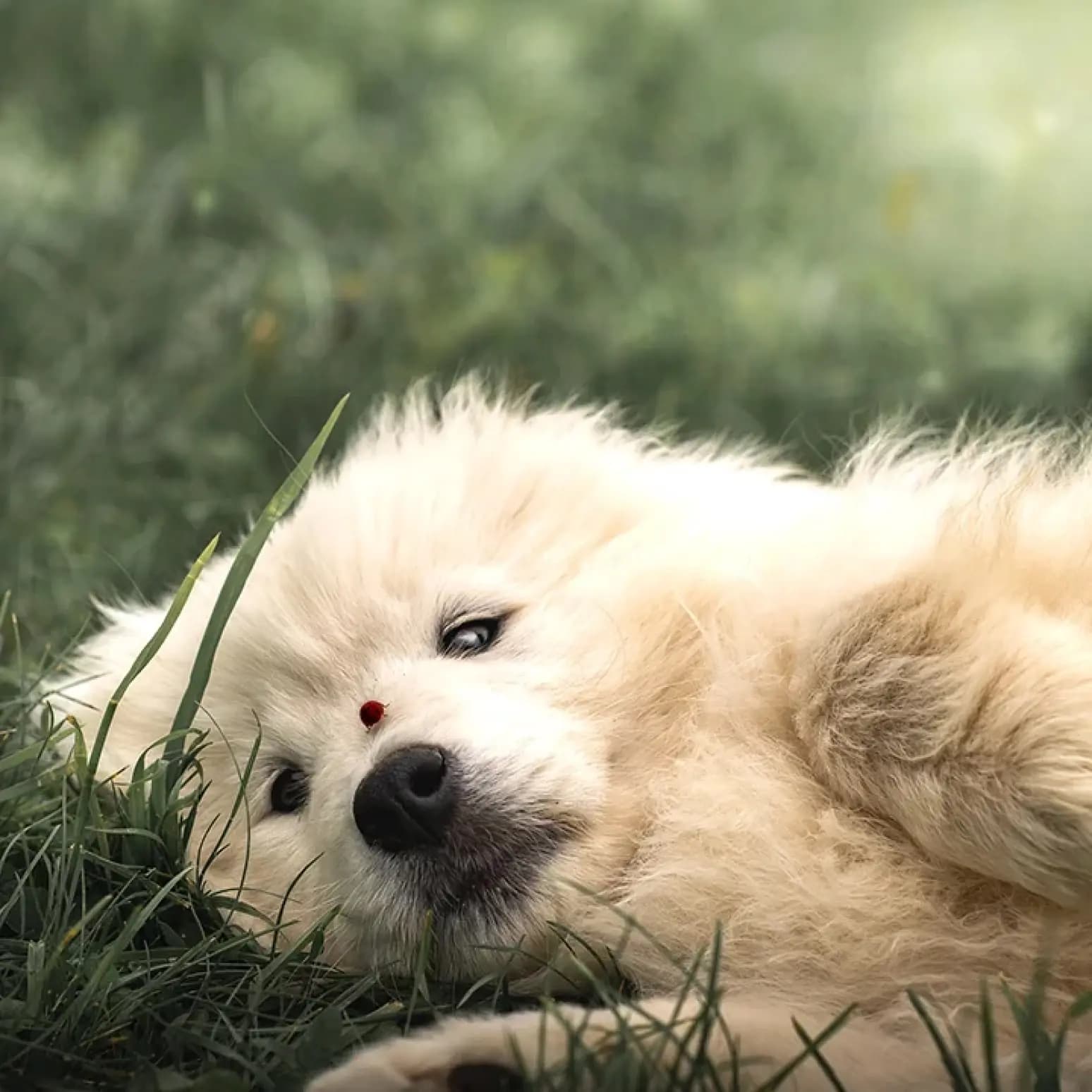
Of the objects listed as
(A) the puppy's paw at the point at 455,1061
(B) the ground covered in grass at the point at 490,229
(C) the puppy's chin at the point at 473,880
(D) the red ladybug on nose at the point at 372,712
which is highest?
(B) the ground covered in grass at the point at 490,229

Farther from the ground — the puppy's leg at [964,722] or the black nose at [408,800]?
the puppy's leg at [964,722]

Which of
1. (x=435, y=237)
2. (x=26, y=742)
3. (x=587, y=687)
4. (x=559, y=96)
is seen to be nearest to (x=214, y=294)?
(x=435, y=237)

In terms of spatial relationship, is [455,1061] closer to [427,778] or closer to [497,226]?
[427,778]

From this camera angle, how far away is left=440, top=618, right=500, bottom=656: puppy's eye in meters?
2.41

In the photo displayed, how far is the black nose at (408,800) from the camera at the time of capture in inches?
81.4

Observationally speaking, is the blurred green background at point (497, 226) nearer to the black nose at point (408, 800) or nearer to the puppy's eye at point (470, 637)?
the puppy's eye at point (470, 637)

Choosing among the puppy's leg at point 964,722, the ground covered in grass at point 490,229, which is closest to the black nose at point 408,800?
the puppy's leg at point 964,722

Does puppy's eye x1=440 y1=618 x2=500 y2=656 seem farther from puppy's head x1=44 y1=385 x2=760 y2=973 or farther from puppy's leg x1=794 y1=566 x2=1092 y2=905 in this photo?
puppy's leg x1=794 y1=566 x2=1092 y2=905

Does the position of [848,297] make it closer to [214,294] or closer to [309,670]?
[214,294]

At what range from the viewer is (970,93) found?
5648mm

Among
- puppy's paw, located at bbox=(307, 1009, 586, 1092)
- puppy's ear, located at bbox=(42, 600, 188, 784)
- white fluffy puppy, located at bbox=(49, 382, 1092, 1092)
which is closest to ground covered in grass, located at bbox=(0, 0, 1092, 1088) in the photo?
puppy's ear, located at bbox=(42, 600, 188, 784)

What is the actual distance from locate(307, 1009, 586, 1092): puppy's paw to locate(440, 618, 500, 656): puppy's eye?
0.87 metres

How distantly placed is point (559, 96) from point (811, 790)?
4.93 metres

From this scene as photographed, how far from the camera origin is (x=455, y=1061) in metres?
1.58
